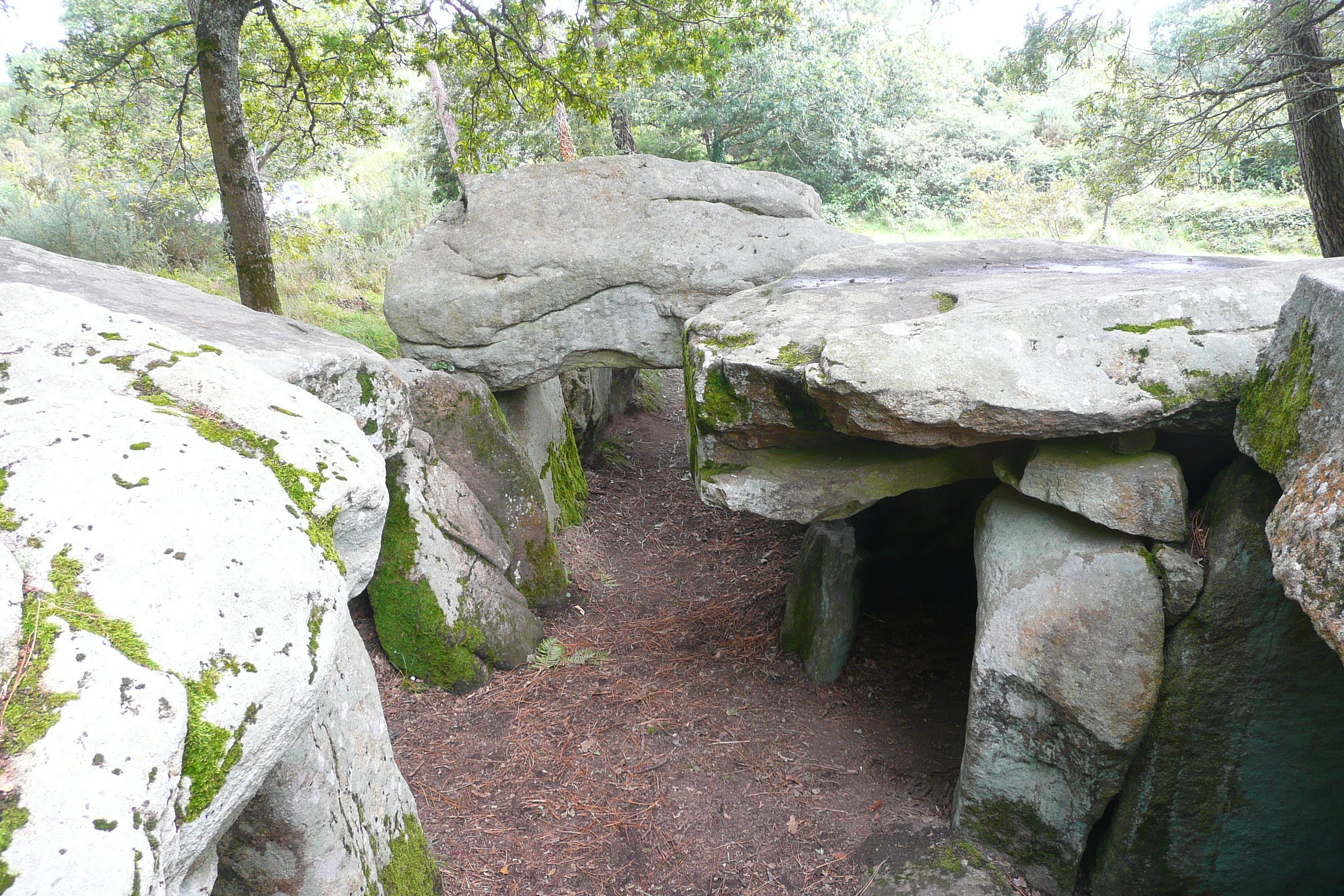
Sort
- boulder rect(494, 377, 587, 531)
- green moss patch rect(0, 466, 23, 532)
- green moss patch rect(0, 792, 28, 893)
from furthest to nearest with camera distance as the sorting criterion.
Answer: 1. boulder rect(494, 377, 587, 531)
2. green moss patch rect(0, 466, 23, 532)
3. green moss patch rect(0, 792, 28, 893)

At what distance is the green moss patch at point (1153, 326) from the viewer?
9.01 feet

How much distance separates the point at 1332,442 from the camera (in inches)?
77.4

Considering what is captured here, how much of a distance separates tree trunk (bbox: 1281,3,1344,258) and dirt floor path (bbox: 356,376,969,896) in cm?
417

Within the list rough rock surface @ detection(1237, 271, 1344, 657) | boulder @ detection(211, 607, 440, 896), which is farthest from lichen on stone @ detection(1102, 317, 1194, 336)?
boulder @ detection(211, 607, 440, 896)

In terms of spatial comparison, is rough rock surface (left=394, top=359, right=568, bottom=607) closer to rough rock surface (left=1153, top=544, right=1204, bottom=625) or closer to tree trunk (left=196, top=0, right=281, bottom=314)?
tree trunk (left=196, top=0, right=281, bottom=314)

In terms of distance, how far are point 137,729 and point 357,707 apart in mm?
1467

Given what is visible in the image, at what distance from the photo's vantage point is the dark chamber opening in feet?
14.5

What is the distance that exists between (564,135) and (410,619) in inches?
320

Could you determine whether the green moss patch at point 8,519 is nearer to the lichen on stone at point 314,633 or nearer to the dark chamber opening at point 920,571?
the lichen on stone at point 314,633

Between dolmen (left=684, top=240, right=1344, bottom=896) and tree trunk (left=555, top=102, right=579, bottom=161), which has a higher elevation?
tree trunk (left=555, top=102, right=579, bottom=161)

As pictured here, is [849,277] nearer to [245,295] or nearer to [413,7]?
[245,295]

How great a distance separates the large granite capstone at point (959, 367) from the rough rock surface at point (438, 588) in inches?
57.0

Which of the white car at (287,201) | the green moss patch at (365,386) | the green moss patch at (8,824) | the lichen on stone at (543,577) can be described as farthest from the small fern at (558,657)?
the white car at (287,201)

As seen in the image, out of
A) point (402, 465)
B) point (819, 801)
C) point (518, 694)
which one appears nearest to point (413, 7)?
point (402, 465)
